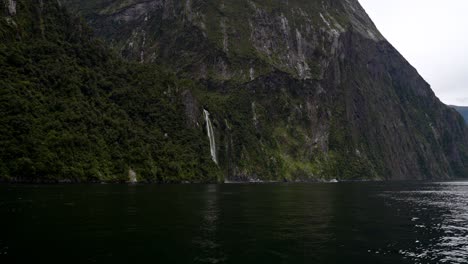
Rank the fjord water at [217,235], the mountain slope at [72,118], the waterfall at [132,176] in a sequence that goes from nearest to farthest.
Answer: the fjord water at [217,235] < the mountain slope at [72,118] < the waterfall at [132,176]

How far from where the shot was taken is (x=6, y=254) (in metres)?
27.6

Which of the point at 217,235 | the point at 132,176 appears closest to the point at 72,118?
the point at 132,176

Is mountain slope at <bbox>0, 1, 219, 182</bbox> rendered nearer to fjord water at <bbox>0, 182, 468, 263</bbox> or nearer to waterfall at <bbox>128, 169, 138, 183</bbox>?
waterfall at <bbox>128, 169, 138, 183</bbox>

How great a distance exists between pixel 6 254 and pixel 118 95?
167690 millimetres

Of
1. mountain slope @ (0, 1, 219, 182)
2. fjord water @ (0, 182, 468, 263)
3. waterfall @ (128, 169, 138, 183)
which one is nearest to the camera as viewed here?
fjord water @ (0, 182, 468, 263)

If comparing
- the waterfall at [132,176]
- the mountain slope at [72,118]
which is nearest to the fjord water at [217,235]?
the mountain slope at [72,118]

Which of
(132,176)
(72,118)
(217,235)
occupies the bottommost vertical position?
(217,235)

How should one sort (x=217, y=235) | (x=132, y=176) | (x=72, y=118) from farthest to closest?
(x=132, y=176) < (x=72, y=118) < (x=217, y=235)

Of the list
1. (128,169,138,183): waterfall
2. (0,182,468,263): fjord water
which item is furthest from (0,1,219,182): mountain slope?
(0,182,468,263): fjord water

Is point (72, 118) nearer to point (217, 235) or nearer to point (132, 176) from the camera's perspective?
point (132, 176)

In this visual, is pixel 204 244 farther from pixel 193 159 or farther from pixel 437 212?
pixel 193 159

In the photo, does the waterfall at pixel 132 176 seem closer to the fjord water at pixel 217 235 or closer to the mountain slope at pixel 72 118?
the mountain slope at pixel 72 118

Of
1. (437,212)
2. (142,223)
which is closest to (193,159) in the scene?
(437,212)

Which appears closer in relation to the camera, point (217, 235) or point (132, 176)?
point (217, 235)
